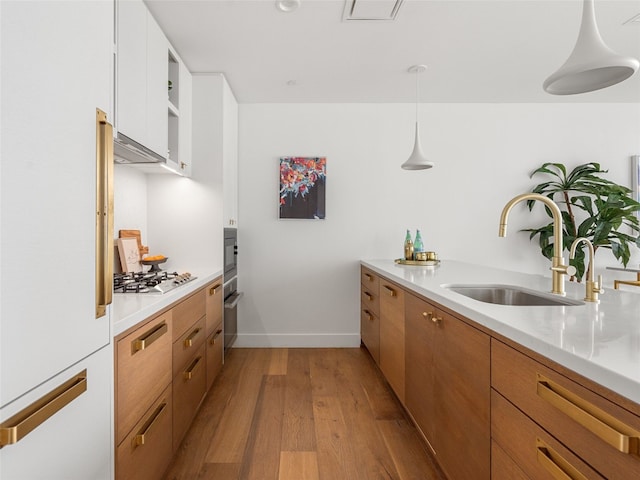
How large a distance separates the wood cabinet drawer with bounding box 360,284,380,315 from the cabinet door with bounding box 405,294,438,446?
2.75ft

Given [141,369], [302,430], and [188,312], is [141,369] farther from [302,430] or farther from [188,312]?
[302,430]

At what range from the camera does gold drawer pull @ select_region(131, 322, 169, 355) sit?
1312mm

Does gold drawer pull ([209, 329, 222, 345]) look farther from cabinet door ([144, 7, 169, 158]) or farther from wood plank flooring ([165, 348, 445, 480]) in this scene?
cabinet door ([144, 7, 169, 158])

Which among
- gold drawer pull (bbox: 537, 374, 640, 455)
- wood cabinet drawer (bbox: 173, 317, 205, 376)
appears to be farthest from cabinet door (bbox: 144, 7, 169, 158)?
gold drawer pull (bbox: 537, 374, 640, 455)

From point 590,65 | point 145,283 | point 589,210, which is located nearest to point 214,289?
point 145,283

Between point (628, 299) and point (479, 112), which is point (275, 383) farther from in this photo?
point (479, 112)

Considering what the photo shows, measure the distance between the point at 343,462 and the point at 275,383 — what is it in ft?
3.42

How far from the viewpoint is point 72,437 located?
3.10ft

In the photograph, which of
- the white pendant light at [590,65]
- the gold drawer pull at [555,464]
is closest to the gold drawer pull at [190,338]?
the gold drawer pull at [555,464]

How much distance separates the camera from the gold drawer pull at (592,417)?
0.62 meters

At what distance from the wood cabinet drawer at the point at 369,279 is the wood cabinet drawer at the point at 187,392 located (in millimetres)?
1366

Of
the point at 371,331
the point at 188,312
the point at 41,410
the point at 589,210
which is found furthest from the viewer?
the point at 589,210

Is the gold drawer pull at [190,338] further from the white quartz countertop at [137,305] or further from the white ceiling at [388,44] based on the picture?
the white ceiling at [388,44]

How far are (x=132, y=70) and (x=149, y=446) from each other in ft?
5.89
